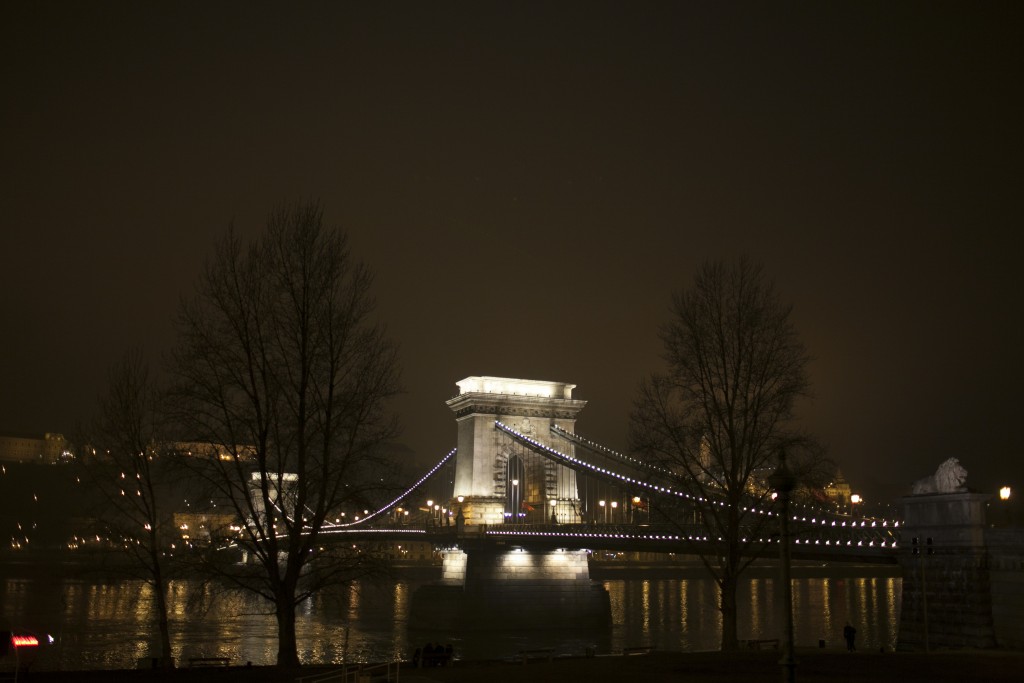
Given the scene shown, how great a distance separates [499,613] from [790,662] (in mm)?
49329

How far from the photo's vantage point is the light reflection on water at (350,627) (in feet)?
150

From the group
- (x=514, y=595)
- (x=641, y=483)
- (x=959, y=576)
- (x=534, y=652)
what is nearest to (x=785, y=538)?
(x=959, y=576)

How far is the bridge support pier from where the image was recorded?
59000 millimetres

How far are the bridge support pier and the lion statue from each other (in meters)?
34.6

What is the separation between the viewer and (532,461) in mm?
73375

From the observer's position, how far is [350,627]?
58844 mm

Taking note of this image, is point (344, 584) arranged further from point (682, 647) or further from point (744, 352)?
point (682, 647)

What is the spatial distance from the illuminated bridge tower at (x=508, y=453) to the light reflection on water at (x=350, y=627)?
8.90 metres

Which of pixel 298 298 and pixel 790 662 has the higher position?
pixel 298 298

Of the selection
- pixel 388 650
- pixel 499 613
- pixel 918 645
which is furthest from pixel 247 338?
pixel 499 613

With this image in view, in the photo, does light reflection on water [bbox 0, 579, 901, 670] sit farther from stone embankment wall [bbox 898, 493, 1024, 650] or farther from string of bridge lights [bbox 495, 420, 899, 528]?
stone embankment wall [bbox 898, 493, 1024, 650]

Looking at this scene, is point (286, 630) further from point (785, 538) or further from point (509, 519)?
point (509, 519)

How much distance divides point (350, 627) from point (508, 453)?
18.7 metres

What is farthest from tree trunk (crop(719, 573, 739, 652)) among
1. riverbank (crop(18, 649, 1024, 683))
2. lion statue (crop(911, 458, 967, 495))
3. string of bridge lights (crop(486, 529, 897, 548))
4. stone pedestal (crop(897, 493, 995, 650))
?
lion statue (crop(911, 458, 967, 495))
